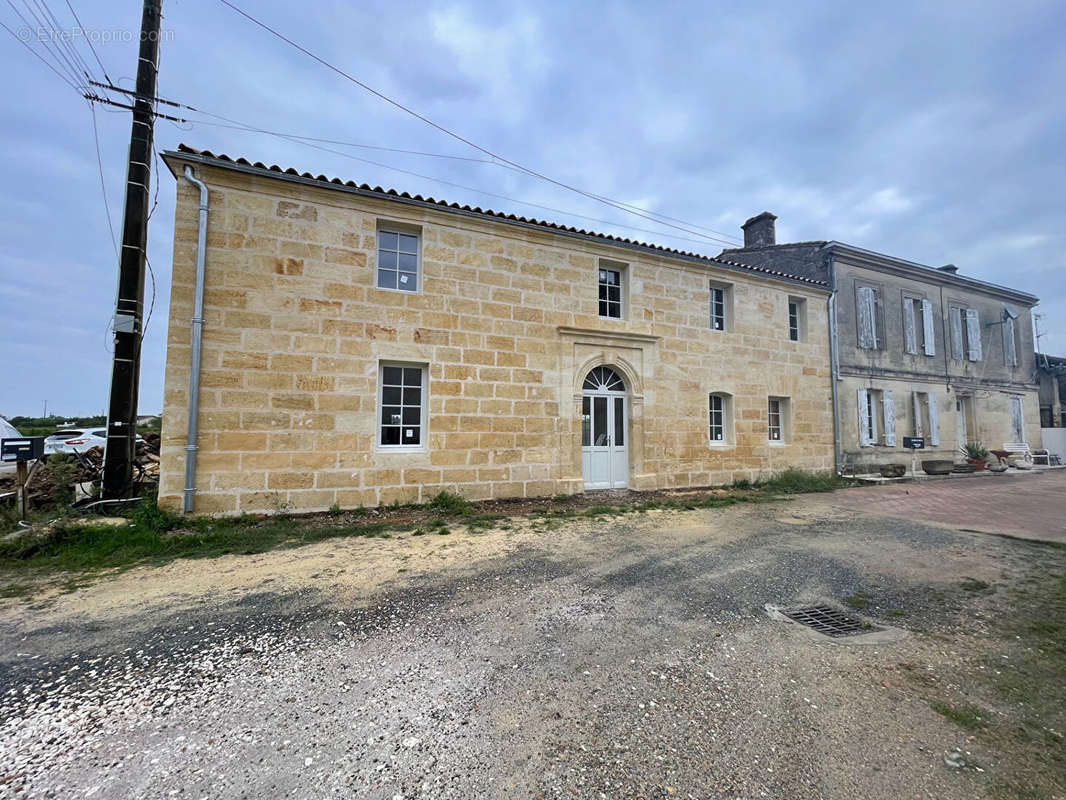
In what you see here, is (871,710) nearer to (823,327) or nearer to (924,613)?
(924,613)

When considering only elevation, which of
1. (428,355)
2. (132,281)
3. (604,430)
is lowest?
(604,430)

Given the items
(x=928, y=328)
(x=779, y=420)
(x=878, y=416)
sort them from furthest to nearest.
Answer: (x=928, y=328) < (x=878, y=416) < (x=779, y=420)

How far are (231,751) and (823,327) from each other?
45.8ft

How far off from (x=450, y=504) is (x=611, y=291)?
18.1 ft

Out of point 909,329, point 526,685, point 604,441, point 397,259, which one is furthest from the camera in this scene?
point 909,329

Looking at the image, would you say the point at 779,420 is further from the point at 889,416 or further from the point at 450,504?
the point at 450,504

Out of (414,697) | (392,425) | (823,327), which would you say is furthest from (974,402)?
(414,697)

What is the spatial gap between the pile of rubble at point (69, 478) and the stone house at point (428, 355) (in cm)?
208

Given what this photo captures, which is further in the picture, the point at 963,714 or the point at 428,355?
the point at 428,355

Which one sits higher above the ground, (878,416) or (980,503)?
(878,416)

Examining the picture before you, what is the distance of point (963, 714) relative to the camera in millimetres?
2180

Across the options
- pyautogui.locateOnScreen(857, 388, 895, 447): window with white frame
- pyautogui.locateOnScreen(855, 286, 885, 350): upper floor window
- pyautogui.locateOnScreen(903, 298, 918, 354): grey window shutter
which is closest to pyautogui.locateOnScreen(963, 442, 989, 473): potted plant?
pyautogui.locateOnScreen(857, 388, 895, 447): window with white frame

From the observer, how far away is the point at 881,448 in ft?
41.2

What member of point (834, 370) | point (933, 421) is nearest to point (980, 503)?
point (834, 370)
